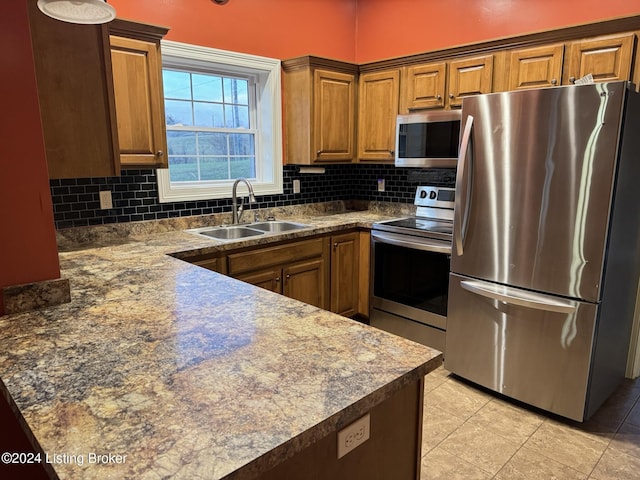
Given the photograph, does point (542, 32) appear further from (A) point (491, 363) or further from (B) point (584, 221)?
(A) point (491, 363)

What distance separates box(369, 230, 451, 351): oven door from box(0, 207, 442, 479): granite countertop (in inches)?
63.9

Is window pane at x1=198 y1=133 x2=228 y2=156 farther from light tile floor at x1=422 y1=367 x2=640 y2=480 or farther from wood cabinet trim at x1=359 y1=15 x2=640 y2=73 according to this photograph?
light tile floor at x1=422 y1=367 x2=640 y2=480

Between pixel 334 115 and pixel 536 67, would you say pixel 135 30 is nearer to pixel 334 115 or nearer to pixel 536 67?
pixel 334 115

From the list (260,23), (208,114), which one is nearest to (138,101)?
(208,114)

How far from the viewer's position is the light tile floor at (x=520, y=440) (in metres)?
1.98

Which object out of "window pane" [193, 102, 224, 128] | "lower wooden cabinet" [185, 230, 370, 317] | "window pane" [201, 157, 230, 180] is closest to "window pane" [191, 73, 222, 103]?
"window pane" [193, 102, 224, 128]

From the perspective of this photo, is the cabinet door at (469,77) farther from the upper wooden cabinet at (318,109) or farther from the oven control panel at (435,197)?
the upper wooden cabinet at (318,109)

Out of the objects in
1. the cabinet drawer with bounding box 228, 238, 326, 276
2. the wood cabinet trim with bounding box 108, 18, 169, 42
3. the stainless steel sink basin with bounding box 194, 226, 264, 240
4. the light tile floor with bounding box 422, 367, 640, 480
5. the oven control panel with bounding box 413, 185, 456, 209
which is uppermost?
the wood cabinet trim with bounding box 108, 18, 169, 42

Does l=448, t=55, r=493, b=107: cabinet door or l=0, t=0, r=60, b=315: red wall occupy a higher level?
l=448, t=55, r=493, b=107: cabinet door

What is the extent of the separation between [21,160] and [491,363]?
2.50 metres

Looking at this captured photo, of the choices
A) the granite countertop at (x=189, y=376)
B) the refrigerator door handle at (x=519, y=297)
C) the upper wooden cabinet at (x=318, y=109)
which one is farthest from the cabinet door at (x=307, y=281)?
the granite countertop at (x=189, y=376)

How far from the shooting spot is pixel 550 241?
222 cm

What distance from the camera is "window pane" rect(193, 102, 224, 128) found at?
3.26 meters

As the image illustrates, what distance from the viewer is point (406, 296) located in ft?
10.4
